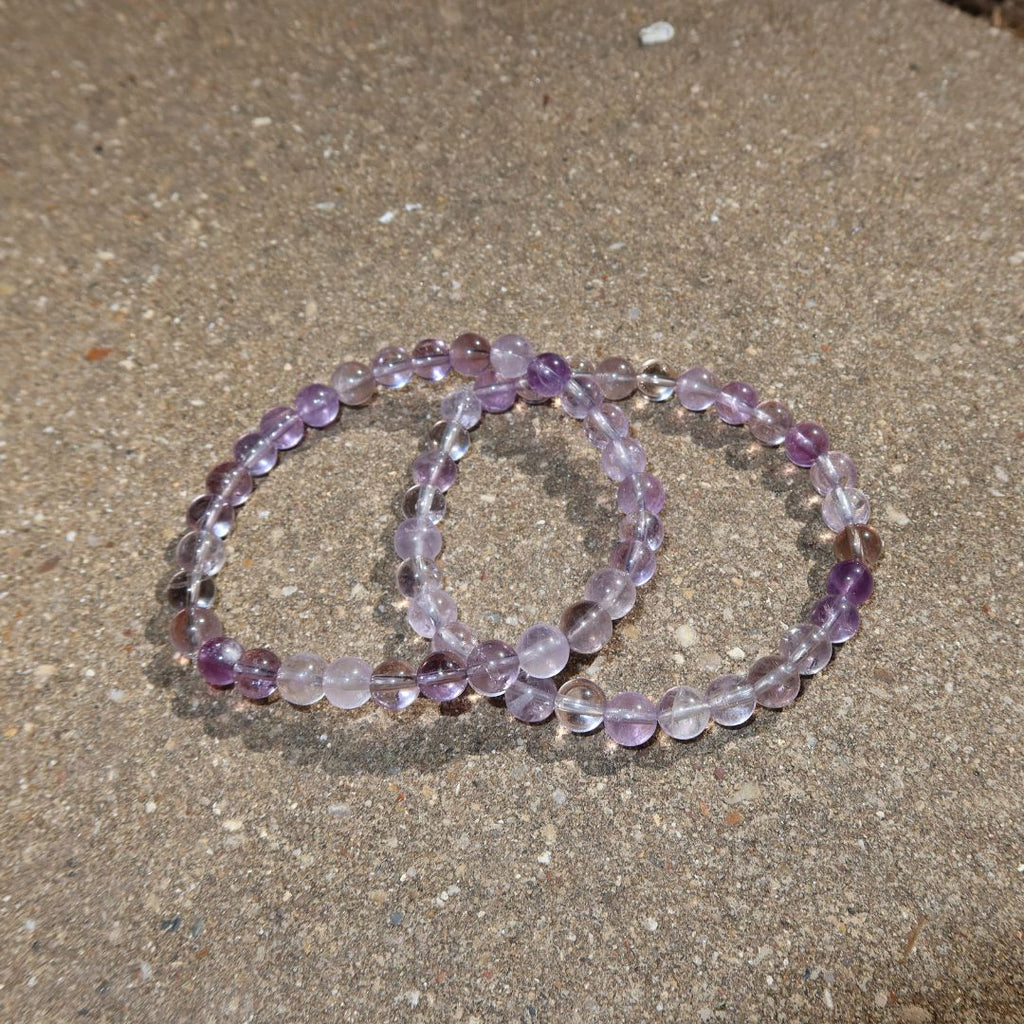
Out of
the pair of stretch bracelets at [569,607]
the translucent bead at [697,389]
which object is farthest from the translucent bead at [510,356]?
the translucent bead at [697,389]

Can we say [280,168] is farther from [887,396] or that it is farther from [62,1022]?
[62,1022]

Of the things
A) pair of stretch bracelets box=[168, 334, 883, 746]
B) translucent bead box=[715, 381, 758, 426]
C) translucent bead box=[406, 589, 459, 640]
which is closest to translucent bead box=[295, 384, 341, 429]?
pair of stretch bracelets box=[168, 334, 883, 746]

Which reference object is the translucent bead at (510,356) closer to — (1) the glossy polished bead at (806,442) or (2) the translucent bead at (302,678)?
(1) the glossy polished bead at (806,442)

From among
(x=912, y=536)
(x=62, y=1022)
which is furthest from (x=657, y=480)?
(x=62, y=1022)

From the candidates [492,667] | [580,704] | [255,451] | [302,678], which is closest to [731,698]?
[580,704]

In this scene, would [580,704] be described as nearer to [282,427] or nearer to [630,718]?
[630,718]

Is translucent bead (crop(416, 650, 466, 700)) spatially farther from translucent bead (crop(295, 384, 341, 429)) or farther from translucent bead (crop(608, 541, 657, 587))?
translucent bead (crop(295, 384, 341, 429))
